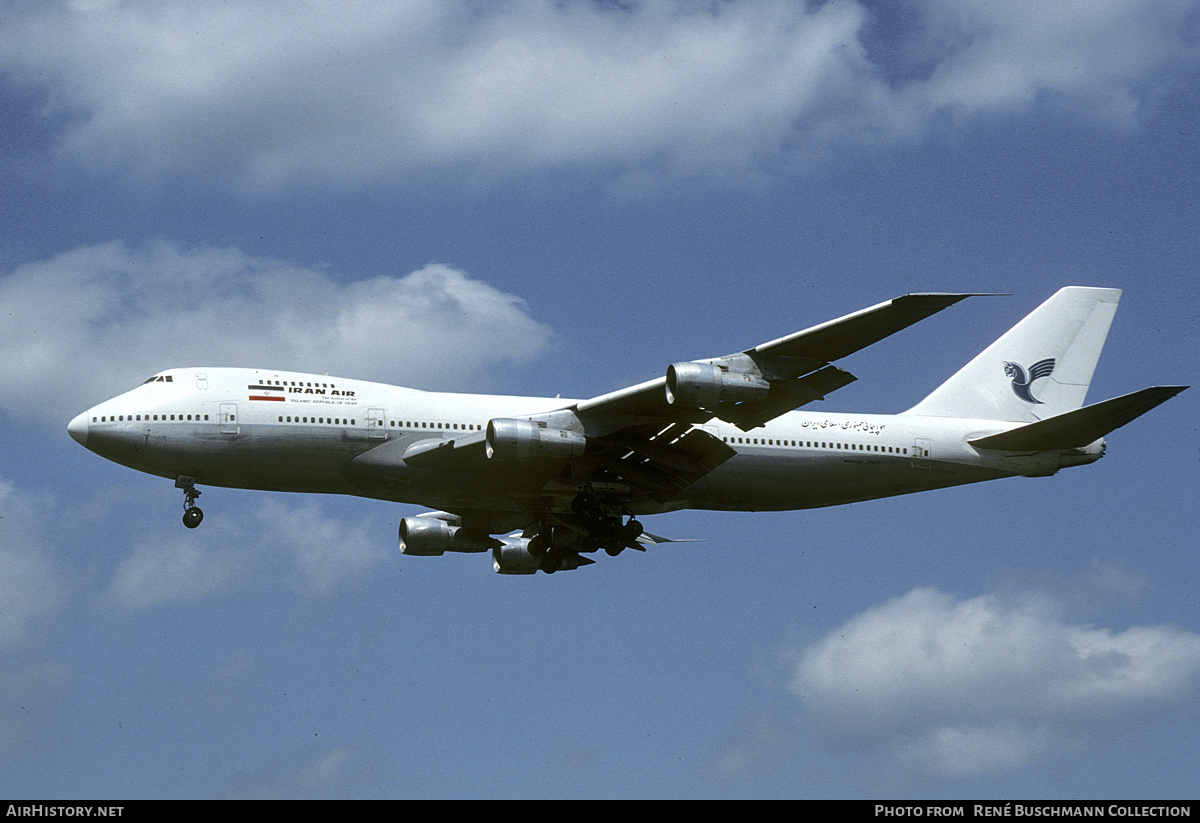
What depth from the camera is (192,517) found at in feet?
124

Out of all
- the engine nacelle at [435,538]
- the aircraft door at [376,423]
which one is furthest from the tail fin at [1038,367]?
the aircraft door at [376,423]

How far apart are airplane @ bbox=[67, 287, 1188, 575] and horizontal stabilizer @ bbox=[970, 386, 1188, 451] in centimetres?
7

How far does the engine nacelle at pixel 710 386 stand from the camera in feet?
112

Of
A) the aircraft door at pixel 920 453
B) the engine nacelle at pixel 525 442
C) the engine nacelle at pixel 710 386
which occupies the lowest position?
the engine nacelle at pixel 525 442

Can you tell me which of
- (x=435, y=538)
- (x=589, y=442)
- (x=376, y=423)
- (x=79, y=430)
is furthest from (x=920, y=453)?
(x=79, y=430)

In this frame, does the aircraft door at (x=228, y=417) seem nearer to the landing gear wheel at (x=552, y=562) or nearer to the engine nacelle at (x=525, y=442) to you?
the engine nacelle at (x=525, y=442)

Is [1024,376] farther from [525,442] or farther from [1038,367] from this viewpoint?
[525,442]

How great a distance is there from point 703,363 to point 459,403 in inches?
340

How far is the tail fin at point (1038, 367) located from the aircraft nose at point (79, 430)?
87.5 ft
